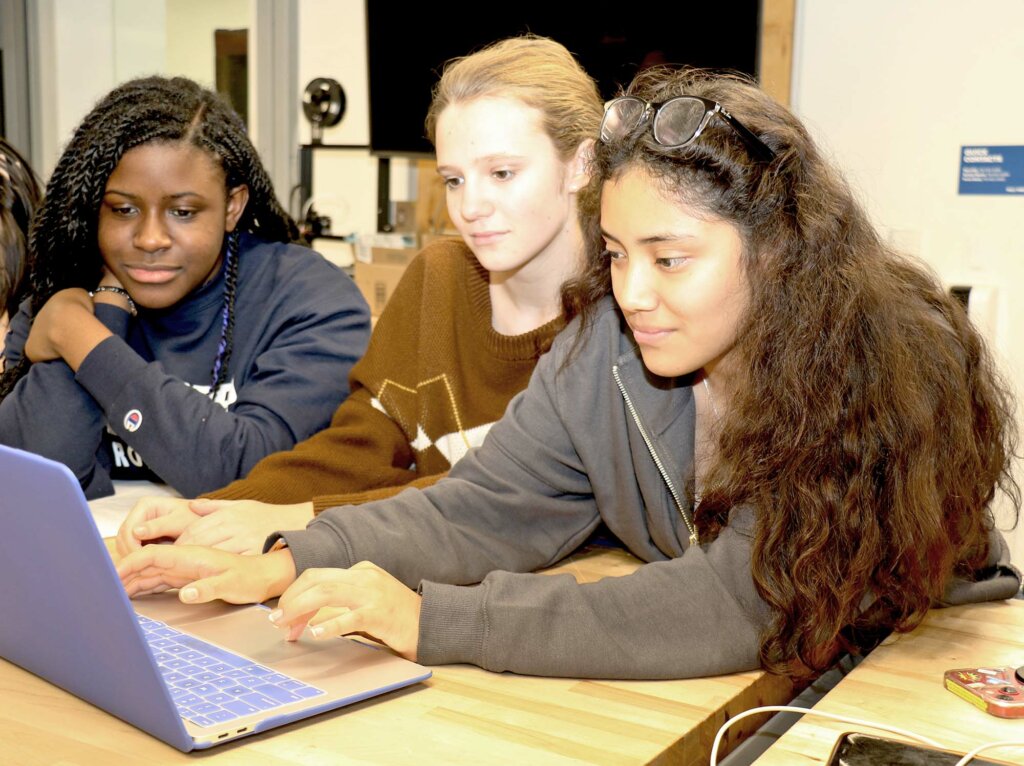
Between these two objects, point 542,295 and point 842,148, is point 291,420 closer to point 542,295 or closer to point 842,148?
point 542,295

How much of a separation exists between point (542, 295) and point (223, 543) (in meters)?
0.54

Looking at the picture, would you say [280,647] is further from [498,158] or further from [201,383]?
[201,383]

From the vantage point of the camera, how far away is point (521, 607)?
2.93ft

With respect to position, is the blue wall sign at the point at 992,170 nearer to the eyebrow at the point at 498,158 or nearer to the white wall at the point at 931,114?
the white wall at the point at 931,114

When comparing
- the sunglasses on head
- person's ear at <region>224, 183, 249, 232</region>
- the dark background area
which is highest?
the dark background area

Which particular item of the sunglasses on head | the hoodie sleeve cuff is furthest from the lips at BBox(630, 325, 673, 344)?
the hoodie sleeve cuff

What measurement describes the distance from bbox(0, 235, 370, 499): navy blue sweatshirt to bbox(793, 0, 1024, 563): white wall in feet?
5.00

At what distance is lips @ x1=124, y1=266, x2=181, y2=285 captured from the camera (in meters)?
1.64

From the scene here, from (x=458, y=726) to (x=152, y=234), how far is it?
3.54 ft

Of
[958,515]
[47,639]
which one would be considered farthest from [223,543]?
[958,515]

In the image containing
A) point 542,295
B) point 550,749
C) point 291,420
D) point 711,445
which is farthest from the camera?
point 291,420

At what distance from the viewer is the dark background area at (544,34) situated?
113 inches

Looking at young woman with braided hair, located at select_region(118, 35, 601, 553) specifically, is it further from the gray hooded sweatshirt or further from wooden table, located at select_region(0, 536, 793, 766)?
wooden table, located at select_region(0, 536, 793, 766)

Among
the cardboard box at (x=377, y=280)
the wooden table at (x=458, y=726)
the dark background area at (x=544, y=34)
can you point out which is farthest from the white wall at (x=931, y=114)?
the wooden table at (x=458, y=726)
